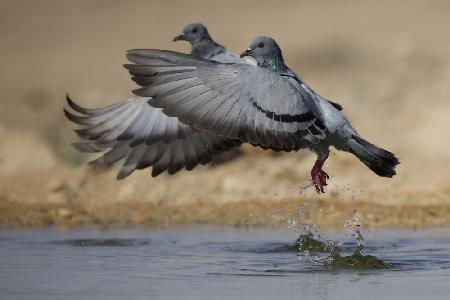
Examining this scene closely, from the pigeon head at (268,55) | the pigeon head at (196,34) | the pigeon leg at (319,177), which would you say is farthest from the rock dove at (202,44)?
the pigeon leg at (319,177)

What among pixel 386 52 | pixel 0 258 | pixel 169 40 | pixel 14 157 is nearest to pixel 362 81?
pixel 386 52

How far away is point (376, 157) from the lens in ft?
31.4

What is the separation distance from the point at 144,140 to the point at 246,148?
116 inches

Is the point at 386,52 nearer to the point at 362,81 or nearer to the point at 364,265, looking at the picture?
the point at 362,81

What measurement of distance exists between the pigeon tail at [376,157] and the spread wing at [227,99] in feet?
1.12

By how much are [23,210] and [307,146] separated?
424 centimetres

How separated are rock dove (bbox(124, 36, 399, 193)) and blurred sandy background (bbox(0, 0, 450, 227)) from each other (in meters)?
3.23

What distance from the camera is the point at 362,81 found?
15.0m

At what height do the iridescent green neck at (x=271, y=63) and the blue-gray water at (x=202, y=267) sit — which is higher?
the iridescent green neck at (x=271, y=63)

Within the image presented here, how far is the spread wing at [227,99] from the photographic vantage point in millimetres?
9289

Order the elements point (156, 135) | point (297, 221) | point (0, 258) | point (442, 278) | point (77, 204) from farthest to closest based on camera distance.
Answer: point (77, 204) → point (297, 221) → point (156, 135) → point (0, 258) → point (442, 278)

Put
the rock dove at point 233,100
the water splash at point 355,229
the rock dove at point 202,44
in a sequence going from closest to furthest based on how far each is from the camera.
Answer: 1. the rock dove at point 233,100
2. the water splash at point 355,229
3. the rock dove at point 202,44

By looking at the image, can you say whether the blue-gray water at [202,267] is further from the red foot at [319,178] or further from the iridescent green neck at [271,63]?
the iridescent green neck at [271,63]

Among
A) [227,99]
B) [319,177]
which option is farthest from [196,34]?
[227,99]
